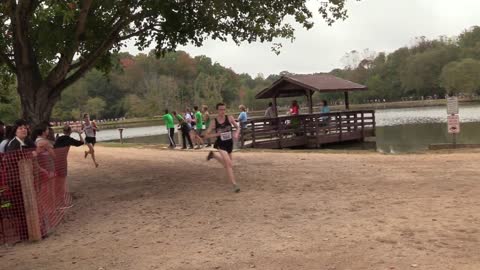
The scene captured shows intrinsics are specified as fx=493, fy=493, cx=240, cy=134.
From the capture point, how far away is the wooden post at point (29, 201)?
6734 millimetres

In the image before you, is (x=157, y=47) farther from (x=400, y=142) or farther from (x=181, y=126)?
(x=400, y=142)

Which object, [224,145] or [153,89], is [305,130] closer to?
[224,145]

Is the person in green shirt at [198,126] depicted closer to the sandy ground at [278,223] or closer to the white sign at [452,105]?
the sandy ground at [278,223]

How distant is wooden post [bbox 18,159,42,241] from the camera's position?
22.1ft

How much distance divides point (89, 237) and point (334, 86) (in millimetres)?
18594

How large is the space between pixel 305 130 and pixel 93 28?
13.6 meters

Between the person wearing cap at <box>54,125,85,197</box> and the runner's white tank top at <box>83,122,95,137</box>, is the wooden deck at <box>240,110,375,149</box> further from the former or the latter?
the person wearing cap at <box>54,125,85,197</box>

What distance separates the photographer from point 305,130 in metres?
23.3

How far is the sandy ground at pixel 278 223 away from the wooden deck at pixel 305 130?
34.2 feet

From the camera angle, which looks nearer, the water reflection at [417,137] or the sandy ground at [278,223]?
the sandy ground at [278,223]

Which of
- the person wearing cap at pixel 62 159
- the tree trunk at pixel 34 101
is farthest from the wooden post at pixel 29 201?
the tree trunk at pixel 34 101

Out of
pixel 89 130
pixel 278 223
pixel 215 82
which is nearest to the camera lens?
pixel 278 223

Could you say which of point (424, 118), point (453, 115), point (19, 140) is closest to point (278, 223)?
point (19, 140)

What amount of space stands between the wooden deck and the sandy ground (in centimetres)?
1041
